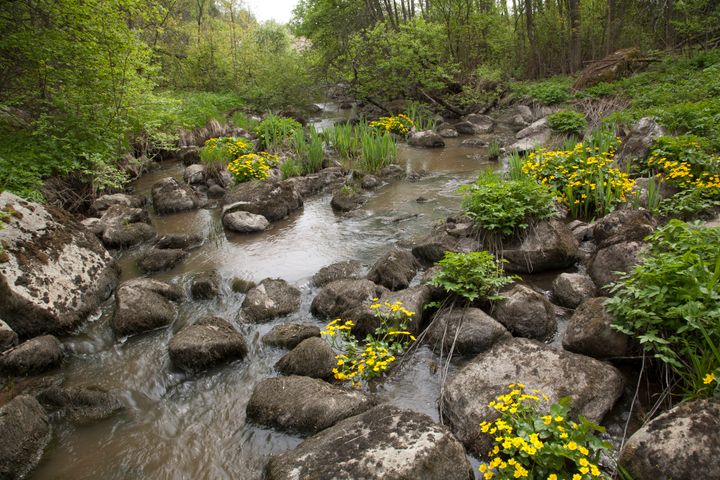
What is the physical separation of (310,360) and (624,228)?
4053mm

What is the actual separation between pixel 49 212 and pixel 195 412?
172 inches

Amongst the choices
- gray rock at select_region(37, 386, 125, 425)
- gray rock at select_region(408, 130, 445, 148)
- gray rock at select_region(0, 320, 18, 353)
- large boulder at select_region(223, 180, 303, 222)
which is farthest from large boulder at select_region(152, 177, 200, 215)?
gray rock at select_region(408, 130, 445, 148)

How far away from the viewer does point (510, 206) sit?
594cm

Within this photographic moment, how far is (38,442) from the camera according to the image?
3.69 meters

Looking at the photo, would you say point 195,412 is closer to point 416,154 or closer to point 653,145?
point 653,145

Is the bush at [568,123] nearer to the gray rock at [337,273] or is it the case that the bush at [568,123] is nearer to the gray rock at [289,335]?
the gray rock at [337,273]

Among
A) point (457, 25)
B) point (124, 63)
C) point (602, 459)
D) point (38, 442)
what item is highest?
point (457, 25)

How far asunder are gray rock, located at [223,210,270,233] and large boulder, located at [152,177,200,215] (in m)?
1.68

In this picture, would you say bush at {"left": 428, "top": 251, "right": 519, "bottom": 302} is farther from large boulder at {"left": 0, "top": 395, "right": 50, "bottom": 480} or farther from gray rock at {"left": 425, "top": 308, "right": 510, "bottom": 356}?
large boulder at {"left": 0, "top": 395, "right": 50, "bottom": 480}

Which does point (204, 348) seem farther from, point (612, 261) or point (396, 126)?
point (396, 126)

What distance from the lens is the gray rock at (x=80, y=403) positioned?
4.04 m

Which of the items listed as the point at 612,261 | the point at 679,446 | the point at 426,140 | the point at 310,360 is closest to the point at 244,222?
the point at 310,360

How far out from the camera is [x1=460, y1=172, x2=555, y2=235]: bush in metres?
5.84

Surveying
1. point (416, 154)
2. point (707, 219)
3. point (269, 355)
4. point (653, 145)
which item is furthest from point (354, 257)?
point (416, 154)
